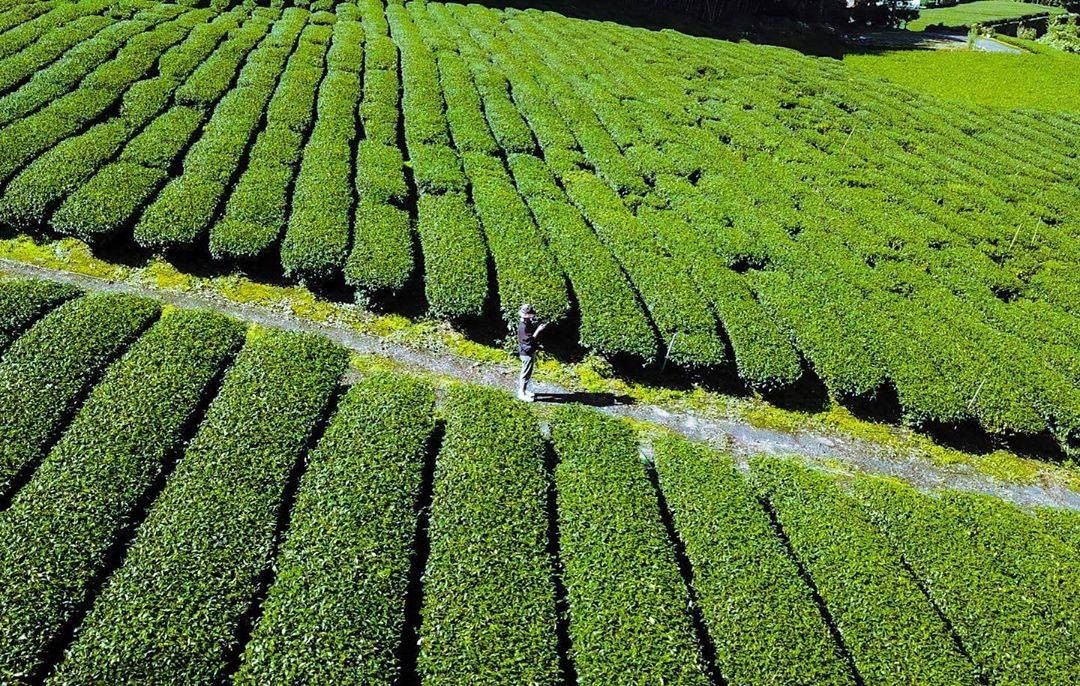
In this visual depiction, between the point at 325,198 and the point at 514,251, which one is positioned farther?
the point at 325,198

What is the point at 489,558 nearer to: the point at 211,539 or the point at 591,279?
the point at 211,539

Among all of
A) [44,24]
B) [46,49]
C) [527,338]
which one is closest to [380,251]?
[527,338]

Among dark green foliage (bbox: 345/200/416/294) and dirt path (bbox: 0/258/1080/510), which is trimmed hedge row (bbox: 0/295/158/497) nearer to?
dirt path (bbox: 0/258/1080/510)

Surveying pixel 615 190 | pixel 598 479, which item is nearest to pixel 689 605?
pixel 598 479

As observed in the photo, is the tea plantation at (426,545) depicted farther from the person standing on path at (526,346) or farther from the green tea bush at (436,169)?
the green tea bush at (436,169)

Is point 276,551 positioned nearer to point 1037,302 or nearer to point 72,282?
point 72,282
